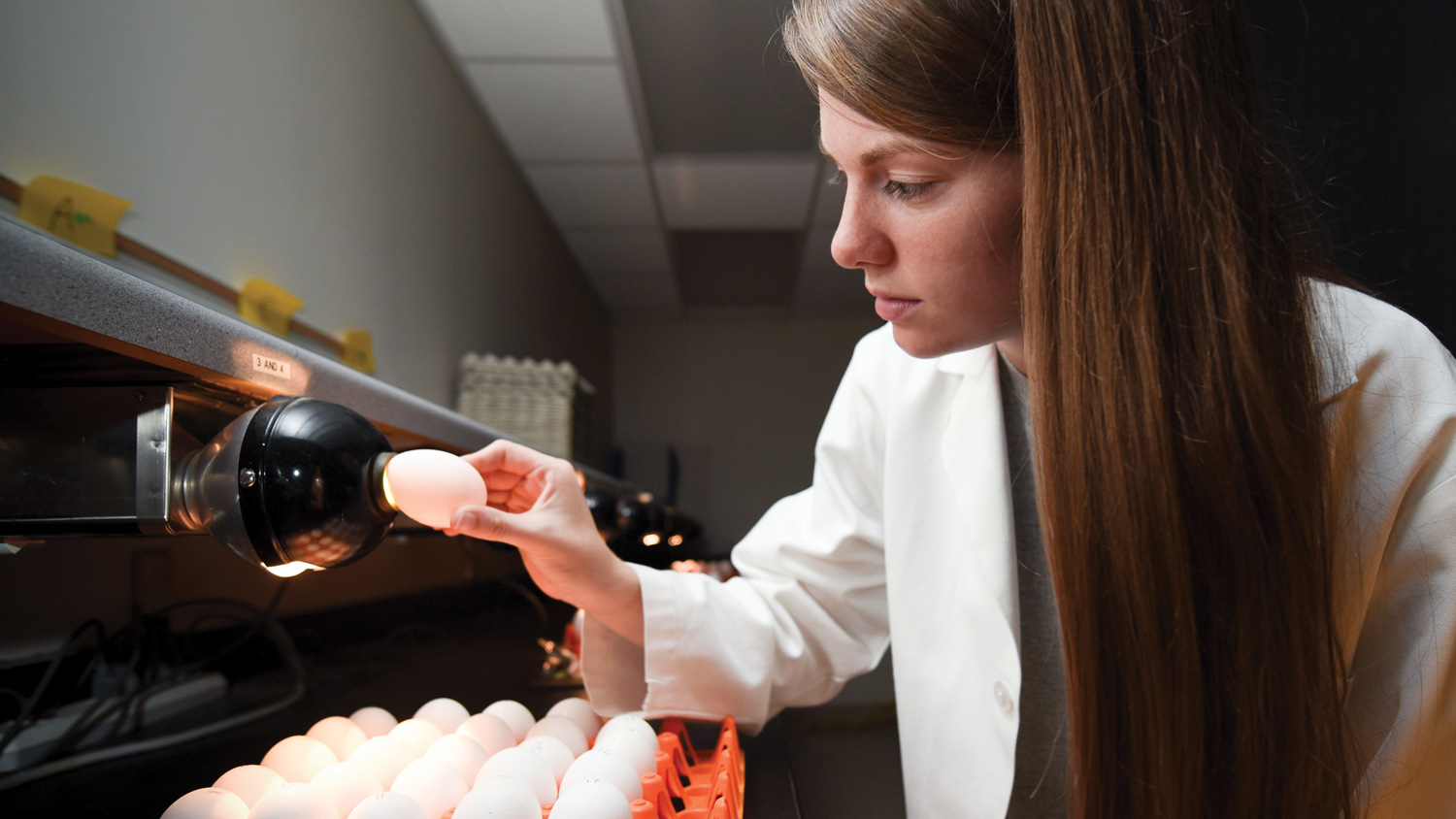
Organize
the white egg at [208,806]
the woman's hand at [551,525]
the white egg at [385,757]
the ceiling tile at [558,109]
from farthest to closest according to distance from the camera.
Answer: the ceiling tile at [558,109] < the woman's hand at [551,525] < the white egg at [385,757] < the white egg at [208,806]

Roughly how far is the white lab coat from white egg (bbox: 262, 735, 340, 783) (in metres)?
0.29

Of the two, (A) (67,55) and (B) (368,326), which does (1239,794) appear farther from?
(B) (368,326)

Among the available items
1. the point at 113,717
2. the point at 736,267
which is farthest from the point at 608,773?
the point at 736,267

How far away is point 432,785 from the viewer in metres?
0.56

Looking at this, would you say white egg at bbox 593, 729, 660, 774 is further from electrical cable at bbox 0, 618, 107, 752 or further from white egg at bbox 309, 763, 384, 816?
electrical cable at bbox 0, 618, 107, 752

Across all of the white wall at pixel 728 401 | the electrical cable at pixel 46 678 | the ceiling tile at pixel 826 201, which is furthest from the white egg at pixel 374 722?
the white wall at pixel 728 401

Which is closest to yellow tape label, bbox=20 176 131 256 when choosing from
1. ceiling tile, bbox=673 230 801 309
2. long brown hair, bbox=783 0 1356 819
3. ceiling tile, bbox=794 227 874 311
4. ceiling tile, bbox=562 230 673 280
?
long brown hair, bbox=783 0 1356 819

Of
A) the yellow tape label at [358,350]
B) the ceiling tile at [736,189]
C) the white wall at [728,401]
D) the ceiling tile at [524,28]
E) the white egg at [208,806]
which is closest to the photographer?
the white egg at [208,806]

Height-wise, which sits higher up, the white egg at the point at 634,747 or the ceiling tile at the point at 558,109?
the ceiling tile at the point at 558,109

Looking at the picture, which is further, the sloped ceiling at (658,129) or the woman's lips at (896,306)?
the sloped ceiling at (658,129)

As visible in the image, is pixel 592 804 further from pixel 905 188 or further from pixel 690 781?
pixel 905 188

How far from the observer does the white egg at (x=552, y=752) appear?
0.62 meters

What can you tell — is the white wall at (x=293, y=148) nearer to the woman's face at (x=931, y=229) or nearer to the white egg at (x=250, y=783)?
the white egg at (x=250, y=783)

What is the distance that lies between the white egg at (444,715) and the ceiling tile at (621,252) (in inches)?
141
